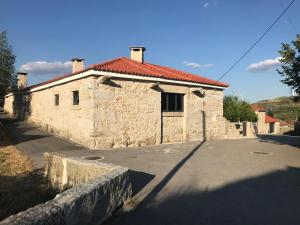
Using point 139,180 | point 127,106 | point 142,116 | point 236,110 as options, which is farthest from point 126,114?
point 236,110

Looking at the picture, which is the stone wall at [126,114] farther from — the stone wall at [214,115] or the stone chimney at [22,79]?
the stone chimney at [22,79]

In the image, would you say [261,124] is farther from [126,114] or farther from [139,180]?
[139,180]

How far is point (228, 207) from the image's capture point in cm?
599

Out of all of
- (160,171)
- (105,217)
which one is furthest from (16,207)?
(160,171)

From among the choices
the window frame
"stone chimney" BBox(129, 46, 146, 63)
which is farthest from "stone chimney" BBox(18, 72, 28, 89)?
the window frame

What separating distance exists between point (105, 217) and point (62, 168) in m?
3.10

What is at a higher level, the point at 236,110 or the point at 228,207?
the point at 236,110

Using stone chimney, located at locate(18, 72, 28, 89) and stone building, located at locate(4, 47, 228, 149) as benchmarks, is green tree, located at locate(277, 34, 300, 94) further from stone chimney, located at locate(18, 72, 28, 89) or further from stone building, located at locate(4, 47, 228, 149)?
stone chimney, located at locate(18, 72, 28, 89)

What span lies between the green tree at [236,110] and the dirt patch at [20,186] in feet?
92.6

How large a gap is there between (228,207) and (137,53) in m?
17.6

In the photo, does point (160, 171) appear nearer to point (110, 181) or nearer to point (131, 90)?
point (110, 181)

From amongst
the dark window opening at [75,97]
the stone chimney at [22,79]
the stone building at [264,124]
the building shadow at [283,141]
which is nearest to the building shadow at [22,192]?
the dark window opening at [75,97]

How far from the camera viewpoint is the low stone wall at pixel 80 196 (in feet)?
11.7

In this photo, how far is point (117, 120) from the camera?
15359 mm
